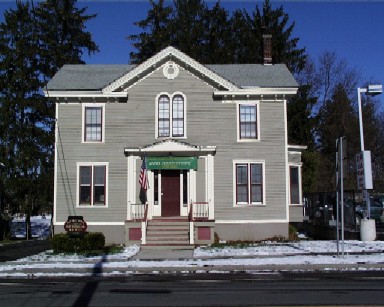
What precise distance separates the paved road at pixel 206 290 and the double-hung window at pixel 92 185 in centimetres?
980

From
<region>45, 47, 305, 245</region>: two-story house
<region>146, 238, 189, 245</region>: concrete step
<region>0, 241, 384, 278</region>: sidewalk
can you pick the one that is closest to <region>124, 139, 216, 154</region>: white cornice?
<region>45, 47, 305, 245</region>: two-story house

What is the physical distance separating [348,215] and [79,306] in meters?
17.7

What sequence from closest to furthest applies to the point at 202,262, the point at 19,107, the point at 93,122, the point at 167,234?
the point at 202,262 → the point at 167,234 → the point at 93,122 → the point at 19,107

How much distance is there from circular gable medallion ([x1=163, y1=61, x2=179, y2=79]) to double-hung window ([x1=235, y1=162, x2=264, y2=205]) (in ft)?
16.8

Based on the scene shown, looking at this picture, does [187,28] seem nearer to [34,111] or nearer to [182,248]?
[34,111]

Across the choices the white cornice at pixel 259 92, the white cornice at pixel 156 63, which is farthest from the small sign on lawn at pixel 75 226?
the white cornice at pixel 259 92

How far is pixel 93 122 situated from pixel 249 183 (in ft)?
25.6

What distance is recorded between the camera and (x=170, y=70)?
77.7 feet

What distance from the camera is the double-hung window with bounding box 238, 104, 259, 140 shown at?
23.5m

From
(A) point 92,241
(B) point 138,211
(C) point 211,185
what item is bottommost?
(A) point 92,241

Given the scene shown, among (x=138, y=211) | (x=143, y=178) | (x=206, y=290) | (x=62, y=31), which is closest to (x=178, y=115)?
(x=143, y=178)

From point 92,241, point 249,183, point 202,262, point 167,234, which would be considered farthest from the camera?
point 249,183

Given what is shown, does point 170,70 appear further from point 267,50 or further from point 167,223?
point 267,50

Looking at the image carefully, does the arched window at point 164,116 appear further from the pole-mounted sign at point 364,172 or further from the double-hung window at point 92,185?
the pole-mounted sign at point 364,172
